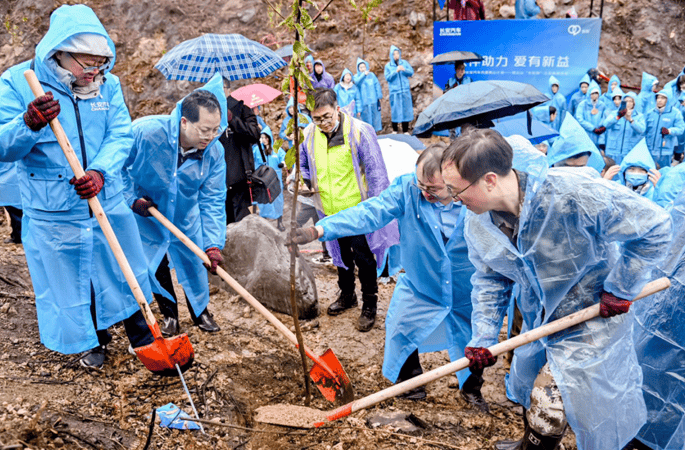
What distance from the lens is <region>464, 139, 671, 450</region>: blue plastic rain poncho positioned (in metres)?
2.10

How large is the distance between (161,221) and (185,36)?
12051 millimetres

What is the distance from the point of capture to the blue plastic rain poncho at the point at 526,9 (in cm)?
1152

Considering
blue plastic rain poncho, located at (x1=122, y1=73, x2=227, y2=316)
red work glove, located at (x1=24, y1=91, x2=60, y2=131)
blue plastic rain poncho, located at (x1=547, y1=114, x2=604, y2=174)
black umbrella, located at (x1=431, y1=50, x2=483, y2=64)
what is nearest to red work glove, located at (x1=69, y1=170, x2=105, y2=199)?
red work glove, located at (x1=24, y1=91, x2=60, y2=131)

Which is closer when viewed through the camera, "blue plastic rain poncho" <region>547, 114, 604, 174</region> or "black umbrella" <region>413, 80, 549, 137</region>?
"blue plastic rain poncho" <region>547, 114, 604, 174</region>

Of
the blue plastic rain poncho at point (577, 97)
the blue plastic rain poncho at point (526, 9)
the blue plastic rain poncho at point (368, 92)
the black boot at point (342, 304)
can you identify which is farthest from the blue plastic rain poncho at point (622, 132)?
the black boot at point (342, 304)

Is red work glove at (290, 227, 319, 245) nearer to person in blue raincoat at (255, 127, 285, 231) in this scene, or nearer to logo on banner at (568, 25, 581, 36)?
person in blue raincoat at (255, 127, 285, 231)

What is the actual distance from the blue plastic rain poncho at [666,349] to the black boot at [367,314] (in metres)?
2.20

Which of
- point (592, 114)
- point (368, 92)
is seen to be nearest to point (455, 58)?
point (592, 114)

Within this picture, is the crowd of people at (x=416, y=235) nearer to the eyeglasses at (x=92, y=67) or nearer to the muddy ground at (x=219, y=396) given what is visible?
the eyeglasses at (x=92, y=67)

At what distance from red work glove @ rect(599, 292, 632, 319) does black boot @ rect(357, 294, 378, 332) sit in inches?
98.4

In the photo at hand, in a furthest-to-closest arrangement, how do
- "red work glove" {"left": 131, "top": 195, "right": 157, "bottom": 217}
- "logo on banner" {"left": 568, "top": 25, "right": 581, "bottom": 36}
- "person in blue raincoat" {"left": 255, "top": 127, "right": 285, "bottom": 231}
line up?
"logo on banner" {"left": 568, "top": 25, "right": 581, "bottom": 36} < "person in blue raincoat" {"left": 255, "top": 127, "right": 285, "bottom": 231} < "red work glove" {"left": 131, "top": 195, "right": 157, "bottom": 217}

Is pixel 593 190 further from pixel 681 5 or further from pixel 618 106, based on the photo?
pixel 681 5

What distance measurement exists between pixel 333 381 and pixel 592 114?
29.1 ft

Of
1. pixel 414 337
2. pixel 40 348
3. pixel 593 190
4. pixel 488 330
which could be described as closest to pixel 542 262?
pixel 593 190
